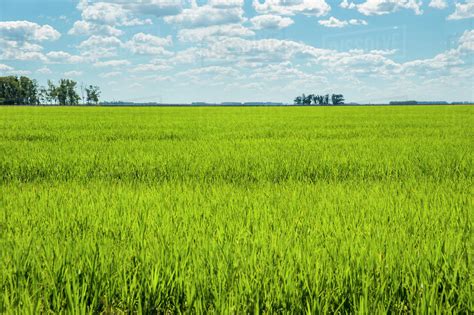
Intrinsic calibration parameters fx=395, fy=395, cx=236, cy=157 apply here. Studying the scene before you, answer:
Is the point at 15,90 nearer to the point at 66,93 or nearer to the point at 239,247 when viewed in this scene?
the point at 66,93

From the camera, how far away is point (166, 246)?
259 cm

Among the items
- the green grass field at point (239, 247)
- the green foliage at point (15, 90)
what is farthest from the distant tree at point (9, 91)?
the green grass field at point (239, 247)

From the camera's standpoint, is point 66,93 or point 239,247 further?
point 66,93

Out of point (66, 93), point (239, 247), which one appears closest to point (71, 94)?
point (66, 93)

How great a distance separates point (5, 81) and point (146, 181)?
141298 millimetres

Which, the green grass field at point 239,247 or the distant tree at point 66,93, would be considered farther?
the distant tree at point 66,93

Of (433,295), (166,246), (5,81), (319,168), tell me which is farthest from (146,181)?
(5,81)

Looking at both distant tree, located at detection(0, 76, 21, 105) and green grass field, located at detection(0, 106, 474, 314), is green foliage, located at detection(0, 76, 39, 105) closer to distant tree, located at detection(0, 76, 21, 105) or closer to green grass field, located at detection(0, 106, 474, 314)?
distant tree, located at detection(0, 76, 21, 105)

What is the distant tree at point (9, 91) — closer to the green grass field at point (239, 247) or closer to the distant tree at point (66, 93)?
the distant tree at point (66, 93)

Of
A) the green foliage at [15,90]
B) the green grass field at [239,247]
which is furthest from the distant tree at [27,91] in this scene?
the green grass field at [239,247]

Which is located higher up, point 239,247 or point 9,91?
point 9,91

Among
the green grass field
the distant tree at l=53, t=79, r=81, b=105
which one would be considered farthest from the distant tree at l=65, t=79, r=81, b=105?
the green grass field

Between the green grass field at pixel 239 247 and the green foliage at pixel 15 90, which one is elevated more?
the green foliage at pixel 15 90

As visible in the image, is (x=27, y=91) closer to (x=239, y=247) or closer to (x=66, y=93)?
(x=66, y=93)
